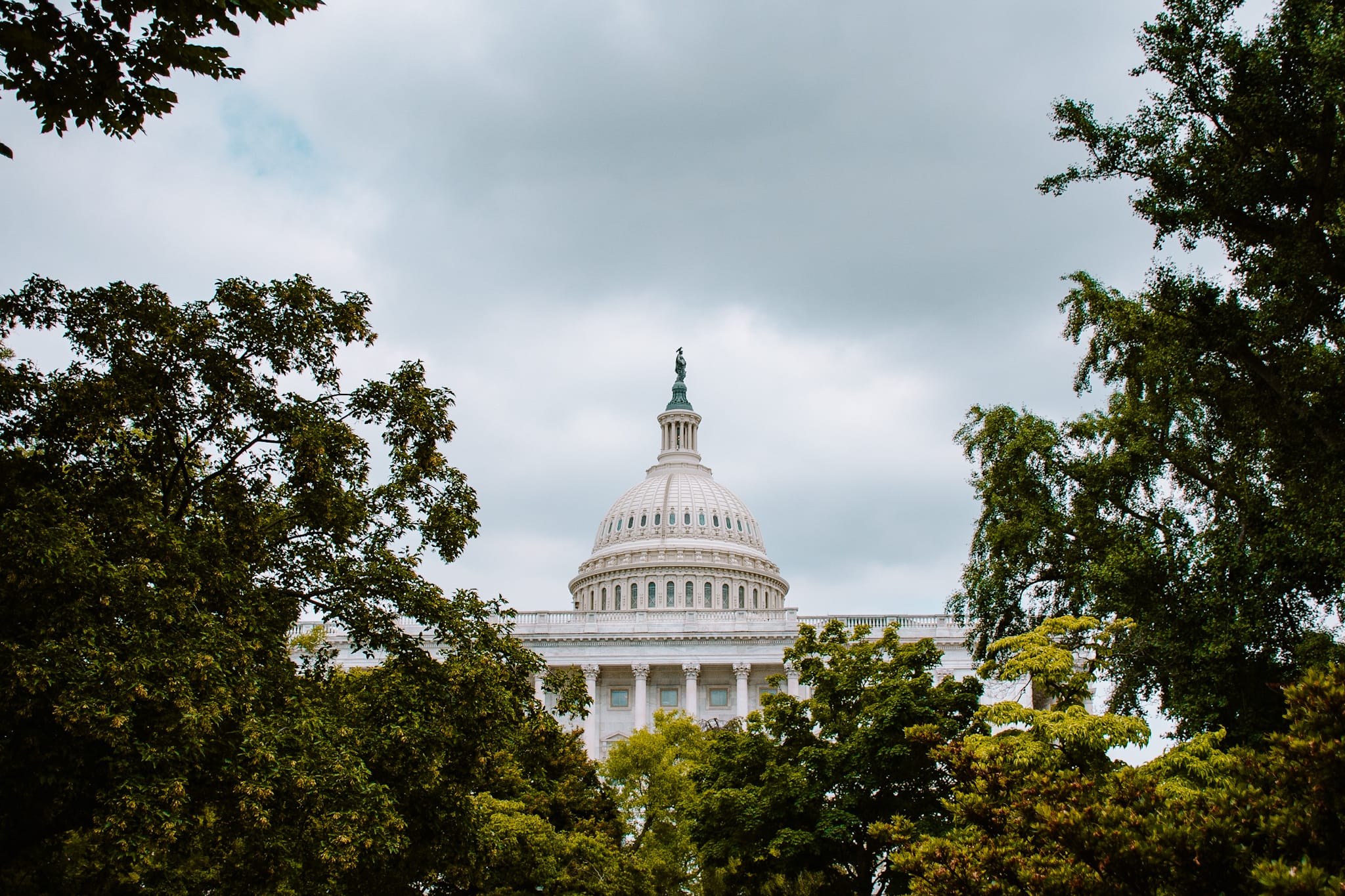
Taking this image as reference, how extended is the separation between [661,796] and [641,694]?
150ft

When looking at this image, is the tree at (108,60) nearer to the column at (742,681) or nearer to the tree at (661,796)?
the tree at (661,796)

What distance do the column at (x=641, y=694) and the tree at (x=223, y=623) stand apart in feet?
211

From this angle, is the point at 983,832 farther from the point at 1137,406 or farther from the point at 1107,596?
the point at 1137,406

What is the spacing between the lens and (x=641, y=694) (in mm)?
90625

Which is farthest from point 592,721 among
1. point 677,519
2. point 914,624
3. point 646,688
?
point 677,519

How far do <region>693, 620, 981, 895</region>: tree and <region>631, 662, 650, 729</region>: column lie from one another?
180 ft

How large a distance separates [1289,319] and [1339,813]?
45.9 feet

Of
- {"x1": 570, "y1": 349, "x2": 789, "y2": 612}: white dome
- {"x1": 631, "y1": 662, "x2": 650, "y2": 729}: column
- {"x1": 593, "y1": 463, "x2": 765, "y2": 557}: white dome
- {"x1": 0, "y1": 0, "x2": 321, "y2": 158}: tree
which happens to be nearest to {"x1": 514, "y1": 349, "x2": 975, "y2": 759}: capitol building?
{"x1": 631, "y1": 662, "x2": 650, "y2": 729}: column

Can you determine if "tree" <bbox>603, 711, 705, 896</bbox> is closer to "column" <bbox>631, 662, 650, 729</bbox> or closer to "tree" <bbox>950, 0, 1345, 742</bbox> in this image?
"tree" <bbox>950, 0, 1345, 742</bbox>

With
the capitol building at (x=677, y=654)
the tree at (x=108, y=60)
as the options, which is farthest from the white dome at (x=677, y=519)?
the tree at (x=108, y=60)

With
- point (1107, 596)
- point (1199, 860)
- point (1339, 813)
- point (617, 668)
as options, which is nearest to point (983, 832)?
point (1199, 860)

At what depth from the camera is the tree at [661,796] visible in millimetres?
41969

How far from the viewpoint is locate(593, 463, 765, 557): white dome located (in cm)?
12512

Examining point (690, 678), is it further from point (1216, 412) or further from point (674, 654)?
point (1216, 412)
